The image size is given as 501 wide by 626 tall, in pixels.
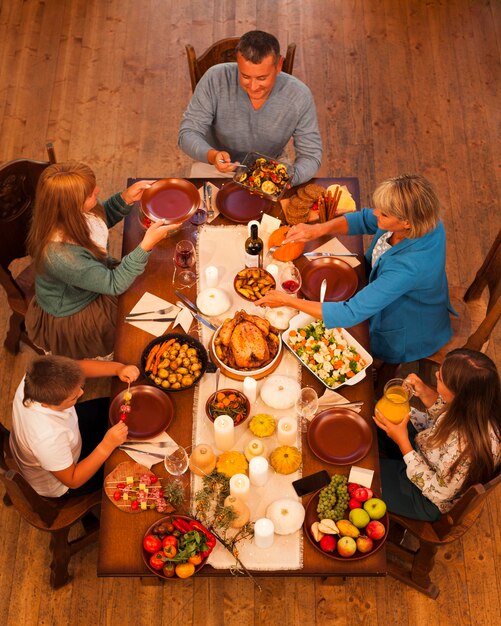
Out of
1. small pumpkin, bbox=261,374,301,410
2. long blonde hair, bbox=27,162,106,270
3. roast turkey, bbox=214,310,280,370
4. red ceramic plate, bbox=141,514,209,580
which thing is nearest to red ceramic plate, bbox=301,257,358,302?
roast turkey, bbox=214,310,280,370

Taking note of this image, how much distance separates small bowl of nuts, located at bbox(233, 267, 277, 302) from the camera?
2848mm

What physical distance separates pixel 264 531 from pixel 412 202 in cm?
131

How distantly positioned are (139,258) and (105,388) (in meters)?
1.06

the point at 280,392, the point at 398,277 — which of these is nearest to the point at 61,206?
the point at 280,392

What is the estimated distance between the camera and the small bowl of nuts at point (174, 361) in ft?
8.59

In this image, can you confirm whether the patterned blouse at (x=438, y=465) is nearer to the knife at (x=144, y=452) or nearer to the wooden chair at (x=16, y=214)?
the knife at (x=144, y=452)

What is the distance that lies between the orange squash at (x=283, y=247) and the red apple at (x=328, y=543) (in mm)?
1173

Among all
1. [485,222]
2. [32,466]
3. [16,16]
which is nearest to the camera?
[32,466]

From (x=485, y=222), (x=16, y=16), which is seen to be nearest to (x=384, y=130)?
(x=485, y=222)

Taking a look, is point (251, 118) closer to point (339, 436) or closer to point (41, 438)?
point (339, 436)

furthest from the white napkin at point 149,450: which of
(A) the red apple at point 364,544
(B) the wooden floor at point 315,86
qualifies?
(B) the wooden floor at point 315,86

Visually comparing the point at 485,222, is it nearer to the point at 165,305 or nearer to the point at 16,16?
the point at 165,305

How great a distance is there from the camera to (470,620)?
3.02 meters

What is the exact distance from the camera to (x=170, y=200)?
312 cm
